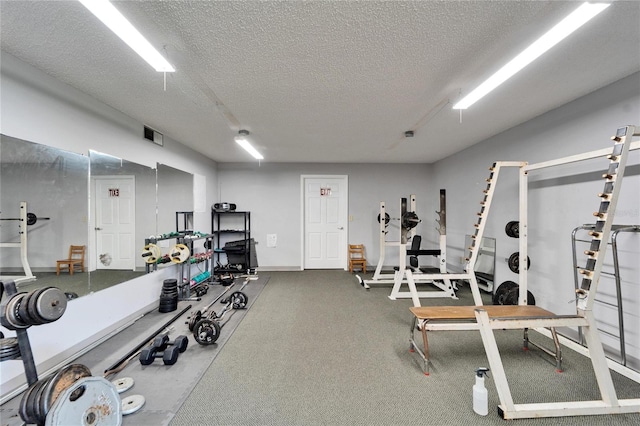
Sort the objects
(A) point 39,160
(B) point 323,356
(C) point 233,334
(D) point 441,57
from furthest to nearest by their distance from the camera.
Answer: (C) point 233,334
(B) point 323,356
(A) point 39,160
(D) point 441,57

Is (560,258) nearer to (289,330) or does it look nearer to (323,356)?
(323,356)

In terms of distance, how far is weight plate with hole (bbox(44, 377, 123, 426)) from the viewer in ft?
3.92

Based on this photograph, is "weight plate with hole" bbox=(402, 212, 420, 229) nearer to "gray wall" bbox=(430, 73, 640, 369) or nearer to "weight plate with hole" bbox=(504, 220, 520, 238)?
"gray wall" bbox=(430, 73, 640, 369)

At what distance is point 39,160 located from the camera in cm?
205

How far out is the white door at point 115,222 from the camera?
2.58m

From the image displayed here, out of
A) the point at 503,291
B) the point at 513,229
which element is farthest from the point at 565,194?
the point at 503,291

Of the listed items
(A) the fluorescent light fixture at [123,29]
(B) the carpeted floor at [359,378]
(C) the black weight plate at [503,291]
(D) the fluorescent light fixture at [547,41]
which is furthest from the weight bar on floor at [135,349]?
(C) the black weight plate at [503,291]

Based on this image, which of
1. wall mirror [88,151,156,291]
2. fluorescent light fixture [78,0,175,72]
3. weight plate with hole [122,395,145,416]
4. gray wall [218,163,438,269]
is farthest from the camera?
gray wall [218,163,438,269]

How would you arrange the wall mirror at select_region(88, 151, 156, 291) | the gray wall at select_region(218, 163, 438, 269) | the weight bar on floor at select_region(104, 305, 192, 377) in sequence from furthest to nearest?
1. the gray wall at select_region(218, 163, 438, 269)
2. the wall mirror at select_region(88, 151, 156, 291)
3. the weight bar on floor at select_region(104, 305, 192, 377)

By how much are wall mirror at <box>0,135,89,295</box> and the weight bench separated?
319cm

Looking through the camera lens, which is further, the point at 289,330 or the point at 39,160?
the point at 289,330

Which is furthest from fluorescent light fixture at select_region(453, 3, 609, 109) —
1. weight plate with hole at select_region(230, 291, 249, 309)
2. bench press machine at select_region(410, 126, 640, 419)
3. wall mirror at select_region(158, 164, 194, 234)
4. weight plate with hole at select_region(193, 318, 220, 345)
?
wall mirror at select_region(158, 164, 194, 234)

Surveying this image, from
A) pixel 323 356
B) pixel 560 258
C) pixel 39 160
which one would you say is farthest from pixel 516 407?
pixel 39 160

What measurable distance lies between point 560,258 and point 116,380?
4.37 meters
